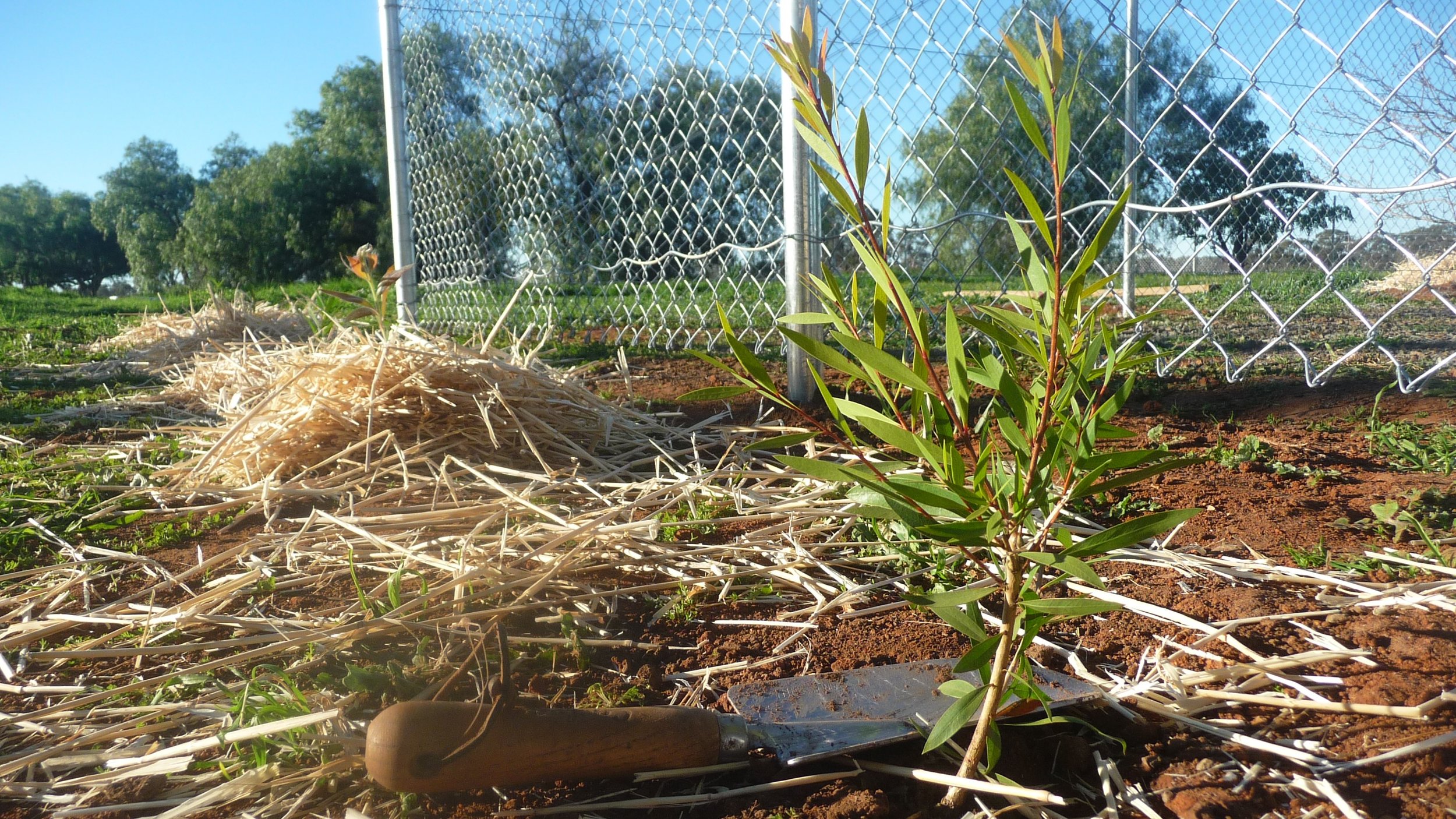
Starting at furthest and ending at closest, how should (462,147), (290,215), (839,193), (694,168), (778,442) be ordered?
1. (290,215)
2. (462,147)
3. (694,168)
4. (778,442)
5. (839,193)

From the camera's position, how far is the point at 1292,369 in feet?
8.68

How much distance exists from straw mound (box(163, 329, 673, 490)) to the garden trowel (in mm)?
1017

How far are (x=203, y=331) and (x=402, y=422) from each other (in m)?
3.39

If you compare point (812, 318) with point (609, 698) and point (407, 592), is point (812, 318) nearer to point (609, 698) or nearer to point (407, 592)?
point (609, 698)

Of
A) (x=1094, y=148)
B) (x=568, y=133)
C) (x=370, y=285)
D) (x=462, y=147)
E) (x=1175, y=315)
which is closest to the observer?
(x=370, y=285)

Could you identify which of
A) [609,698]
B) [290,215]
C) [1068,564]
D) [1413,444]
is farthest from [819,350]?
[290,215]

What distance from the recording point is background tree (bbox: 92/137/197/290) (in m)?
37.6

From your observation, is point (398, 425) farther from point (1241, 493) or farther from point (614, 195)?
point (614, 195)

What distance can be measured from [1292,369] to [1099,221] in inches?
29.4

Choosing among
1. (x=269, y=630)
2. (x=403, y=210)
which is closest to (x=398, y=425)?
(x=269, y=630)

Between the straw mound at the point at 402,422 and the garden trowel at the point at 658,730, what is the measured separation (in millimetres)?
1017

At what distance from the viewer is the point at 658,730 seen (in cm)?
92

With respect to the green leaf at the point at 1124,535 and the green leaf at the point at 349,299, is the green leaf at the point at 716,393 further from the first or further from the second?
the green leaf at the point at 349,299

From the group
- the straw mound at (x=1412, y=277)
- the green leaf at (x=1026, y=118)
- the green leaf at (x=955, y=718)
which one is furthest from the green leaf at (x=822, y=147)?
the straw mound at (x=1412, y=277)
